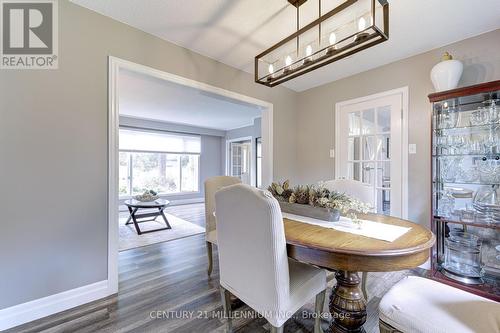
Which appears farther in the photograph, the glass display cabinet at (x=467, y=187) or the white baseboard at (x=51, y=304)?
the glass display cabinet at (x=467, y=187)

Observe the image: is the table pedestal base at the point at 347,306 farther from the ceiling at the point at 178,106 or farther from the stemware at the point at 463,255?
the ceiling at the point at 178,106

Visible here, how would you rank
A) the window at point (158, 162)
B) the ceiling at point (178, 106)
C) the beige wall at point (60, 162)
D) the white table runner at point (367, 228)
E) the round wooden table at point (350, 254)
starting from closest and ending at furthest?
the round wooden table at point (350, 254) → the white table runner at point (367, 228) → the beige wall at point (60, 162) → the ceiling at point (178, 106) → the window at point (158, 162)

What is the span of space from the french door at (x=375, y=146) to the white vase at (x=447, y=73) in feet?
1.61

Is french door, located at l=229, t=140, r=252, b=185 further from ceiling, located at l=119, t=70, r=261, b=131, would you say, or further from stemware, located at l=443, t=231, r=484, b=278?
stemware, located at l=443, t=231, r=484, b=278

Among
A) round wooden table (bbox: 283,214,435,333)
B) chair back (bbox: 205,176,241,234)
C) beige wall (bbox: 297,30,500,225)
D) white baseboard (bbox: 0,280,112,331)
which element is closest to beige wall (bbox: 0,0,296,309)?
white baseboard (bbox: 0,280,112,331)

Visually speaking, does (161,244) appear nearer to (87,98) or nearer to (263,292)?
(87,98)

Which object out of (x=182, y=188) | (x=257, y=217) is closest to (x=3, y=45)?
(x=257, y=217)

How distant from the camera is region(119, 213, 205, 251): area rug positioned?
10.6ft

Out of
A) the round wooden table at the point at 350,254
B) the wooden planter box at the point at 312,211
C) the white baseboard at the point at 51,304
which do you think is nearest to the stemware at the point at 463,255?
the round wooden table at the point at 350,254

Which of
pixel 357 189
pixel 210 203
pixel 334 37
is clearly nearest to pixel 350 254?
pixel 357 189

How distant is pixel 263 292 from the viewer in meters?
1.10

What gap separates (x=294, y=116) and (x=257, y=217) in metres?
2.97

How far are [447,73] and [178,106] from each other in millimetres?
4268

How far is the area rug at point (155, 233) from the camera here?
3219mm
